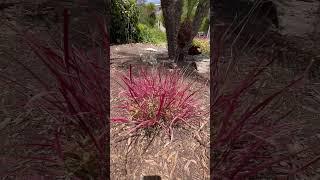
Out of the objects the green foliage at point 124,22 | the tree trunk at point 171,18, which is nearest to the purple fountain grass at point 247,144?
the tree trunk at point 171,18

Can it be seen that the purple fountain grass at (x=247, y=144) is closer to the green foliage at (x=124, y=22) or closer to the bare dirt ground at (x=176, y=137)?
the bare dirt ground at (x=176, y=137)

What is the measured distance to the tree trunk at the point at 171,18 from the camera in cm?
556

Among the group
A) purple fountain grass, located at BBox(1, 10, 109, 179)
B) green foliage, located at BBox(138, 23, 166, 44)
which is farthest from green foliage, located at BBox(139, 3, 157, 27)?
purple fountain grass, located at BBox(1, 10, 109, 179)

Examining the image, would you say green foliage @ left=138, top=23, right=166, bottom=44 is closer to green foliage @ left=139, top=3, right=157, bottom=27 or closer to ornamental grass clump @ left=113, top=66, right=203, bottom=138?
green foliage @ left=139, top=3, right=157, bottom=27

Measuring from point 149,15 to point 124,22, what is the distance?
3.11m

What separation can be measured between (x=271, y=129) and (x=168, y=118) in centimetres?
87

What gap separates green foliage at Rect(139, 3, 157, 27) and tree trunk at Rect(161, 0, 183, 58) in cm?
581

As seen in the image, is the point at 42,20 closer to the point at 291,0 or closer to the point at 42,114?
the point at 42,114

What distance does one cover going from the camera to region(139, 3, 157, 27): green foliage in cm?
1159

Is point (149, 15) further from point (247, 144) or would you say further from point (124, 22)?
point (247, 144)

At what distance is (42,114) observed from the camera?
2.62 meters

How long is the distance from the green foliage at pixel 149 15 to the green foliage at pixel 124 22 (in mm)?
1590

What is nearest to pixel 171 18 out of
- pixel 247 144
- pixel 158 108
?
pixel 158 108

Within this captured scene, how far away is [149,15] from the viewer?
12.2m
